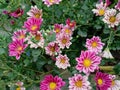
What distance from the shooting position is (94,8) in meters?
1.89

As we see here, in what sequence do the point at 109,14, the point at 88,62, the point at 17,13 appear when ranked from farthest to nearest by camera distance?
the point at 17,13 → the point at 109,14 → the point at 88,62

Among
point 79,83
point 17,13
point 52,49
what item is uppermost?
point 17,13

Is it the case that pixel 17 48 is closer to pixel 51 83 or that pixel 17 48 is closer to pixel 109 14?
pixel 51 83

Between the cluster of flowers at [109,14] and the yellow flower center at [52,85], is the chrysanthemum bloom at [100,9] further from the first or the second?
the yellow flower center at [52,85]

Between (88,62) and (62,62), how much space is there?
0.12m

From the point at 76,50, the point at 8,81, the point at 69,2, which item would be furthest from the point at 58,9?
the point at 8,81

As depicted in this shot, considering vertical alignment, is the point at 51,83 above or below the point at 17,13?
below

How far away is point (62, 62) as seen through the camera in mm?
1683

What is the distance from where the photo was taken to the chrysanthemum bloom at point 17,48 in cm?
166

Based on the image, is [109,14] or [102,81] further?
[109,14]

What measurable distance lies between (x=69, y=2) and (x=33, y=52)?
356 millimetres

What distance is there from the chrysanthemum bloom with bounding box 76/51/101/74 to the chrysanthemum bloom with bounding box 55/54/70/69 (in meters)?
0.09

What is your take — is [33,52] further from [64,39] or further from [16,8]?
[16,8]

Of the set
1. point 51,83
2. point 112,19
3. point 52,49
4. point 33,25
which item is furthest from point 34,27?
point 112,19
